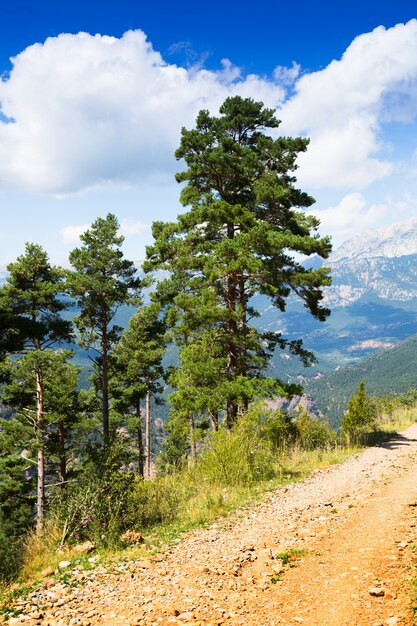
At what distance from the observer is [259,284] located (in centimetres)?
1545

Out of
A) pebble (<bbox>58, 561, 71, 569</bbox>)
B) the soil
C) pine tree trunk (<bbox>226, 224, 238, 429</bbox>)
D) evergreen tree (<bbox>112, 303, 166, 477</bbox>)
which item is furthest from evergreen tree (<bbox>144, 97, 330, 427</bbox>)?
evergreen tree (<bbox>112, 303, 166, 477</bbox>)

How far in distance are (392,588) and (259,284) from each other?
11812 millimetres

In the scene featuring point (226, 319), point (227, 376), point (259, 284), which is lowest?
point (227, 376)

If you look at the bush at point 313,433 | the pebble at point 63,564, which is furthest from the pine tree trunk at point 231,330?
the pebble at point 63,564

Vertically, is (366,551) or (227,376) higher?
(227,376)

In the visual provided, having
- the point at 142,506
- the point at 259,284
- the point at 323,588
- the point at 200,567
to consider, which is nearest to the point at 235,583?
the point at 200,567

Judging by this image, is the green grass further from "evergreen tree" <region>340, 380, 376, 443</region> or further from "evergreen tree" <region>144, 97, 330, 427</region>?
"evergreen tree" <region>340, 380, 376, 443</region>

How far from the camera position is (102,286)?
23250 millimetres

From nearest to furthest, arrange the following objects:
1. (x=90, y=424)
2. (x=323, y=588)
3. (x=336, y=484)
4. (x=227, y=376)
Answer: (x=323, y=588) → (x=336, y=484) → (x=227, y=376) → (x=90, y=424)

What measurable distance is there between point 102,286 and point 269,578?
20.0m

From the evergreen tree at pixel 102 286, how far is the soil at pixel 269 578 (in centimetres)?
1763

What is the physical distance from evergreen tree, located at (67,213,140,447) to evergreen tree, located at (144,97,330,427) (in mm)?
7630

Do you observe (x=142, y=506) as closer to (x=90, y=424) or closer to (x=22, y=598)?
(x=22, y=598)

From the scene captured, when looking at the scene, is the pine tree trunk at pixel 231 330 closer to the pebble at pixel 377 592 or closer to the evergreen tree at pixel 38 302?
the evergreen tree at pixel 38 302
